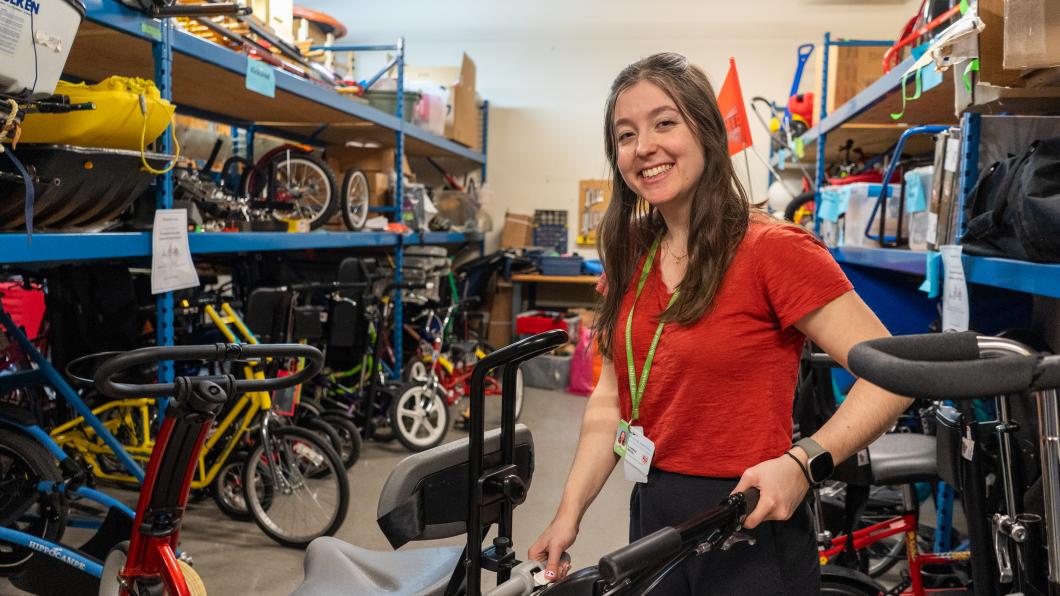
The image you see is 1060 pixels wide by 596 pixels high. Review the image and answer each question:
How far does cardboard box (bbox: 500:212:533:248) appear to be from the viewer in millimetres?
7203

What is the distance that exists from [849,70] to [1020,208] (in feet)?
9.87

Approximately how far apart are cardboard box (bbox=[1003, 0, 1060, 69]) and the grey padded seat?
99 centimetres

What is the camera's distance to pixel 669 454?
1.21 meters

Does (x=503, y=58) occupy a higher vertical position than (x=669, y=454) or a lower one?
higher

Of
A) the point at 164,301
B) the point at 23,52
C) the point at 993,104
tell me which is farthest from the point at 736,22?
the point at 23,52

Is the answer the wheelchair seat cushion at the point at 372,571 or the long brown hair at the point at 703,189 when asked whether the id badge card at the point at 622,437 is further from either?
the wheelchair seat cushion at the point at 372,571

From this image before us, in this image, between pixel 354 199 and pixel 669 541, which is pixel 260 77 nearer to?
pixel 354 199

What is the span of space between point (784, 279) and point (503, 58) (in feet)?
22.1

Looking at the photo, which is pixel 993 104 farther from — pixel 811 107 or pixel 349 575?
pixel 811 107

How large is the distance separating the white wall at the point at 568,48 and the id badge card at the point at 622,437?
238 inches

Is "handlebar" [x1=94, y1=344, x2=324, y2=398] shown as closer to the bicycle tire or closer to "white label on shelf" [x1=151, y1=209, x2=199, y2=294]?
"white label on shelf" [x1=151, y1=209, x2=199, y2=294]

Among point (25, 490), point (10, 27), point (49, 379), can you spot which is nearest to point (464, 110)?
point (49, 379)

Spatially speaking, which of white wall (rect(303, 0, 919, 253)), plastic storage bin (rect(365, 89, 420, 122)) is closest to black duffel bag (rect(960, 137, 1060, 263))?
plastic storage bin (rect(365, 89, 420, 122))

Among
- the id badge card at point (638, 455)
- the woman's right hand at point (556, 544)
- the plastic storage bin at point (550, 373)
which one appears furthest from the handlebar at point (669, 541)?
the plastic storage bin at point (550, 373)
